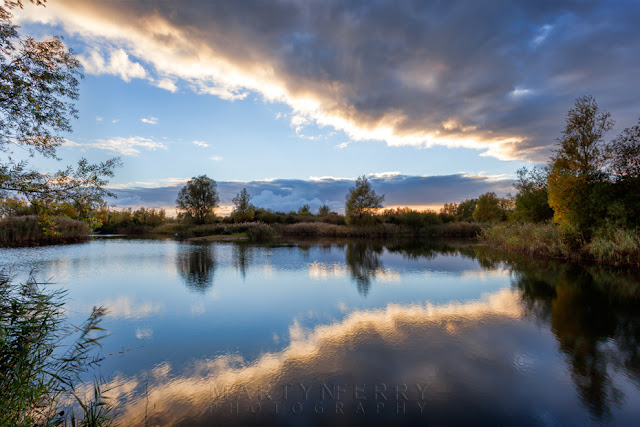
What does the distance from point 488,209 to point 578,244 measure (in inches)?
1213

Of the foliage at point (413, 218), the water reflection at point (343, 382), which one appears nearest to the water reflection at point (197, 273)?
the water reflection at point (343, 382)

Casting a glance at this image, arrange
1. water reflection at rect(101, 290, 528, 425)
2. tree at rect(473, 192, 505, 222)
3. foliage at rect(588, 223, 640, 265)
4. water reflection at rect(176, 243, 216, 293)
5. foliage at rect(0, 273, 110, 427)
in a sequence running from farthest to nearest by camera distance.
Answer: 1. tree at rect(473, 192, 505, 222)
2. foliage at rect(588, 223, 640, 265)
3. water reflection at rect(176, 243, 216, 293)
4. water reflection at rect(101, 290, 528, 425)
5. foliage at rect(0, 273, 110, 427)

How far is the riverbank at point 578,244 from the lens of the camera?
12.0m

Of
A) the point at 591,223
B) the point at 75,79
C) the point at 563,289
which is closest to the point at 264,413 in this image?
the point at 75,79

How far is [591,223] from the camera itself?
13969 millimetres

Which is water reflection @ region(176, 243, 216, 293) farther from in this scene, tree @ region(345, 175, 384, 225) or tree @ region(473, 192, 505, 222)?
tree @ region(473, 192, 505, 222)

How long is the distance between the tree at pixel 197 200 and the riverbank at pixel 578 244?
40.6 m

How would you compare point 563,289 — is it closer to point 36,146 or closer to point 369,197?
point 36,146

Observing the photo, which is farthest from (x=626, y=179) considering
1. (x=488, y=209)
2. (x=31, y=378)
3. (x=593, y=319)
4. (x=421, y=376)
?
(x=488, y=209)

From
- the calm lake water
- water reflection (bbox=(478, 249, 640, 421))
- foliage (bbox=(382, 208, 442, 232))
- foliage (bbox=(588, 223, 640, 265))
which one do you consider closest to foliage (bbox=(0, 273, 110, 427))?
the calm lake water

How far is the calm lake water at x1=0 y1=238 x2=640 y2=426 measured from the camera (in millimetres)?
3117

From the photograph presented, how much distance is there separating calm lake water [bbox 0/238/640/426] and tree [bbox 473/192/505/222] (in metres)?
35.6

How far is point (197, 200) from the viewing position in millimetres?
44844

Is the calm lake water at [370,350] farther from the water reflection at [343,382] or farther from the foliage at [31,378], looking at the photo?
the foliage at [31,378]
